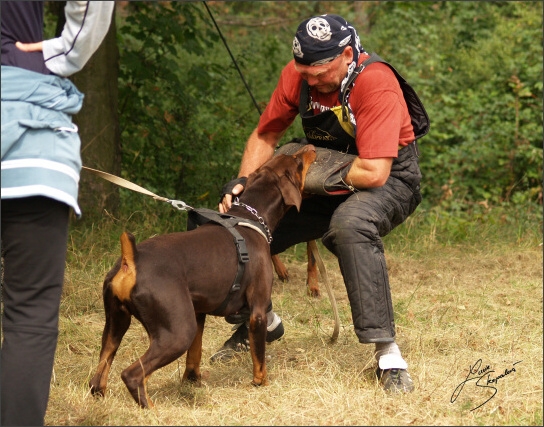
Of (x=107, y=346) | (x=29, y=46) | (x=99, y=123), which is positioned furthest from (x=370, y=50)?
(x=29, y=46)

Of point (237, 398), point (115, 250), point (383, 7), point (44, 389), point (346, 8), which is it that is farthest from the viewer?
point (346, 8)

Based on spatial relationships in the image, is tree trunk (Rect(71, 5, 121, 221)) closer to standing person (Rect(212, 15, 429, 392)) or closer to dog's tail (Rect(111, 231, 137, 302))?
standing person (Rect(212, 15, 429, 392))

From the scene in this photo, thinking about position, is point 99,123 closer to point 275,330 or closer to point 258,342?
point 275,330

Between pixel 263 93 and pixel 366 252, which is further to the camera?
pixel 263 93

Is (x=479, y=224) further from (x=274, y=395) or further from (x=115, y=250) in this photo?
(x=274, y=395)

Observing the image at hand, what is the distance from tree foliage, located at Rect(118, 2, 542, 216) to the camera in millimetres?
8469

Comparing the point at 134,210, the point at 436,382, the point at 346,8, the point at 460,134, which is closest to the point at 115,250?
the point at 134,210

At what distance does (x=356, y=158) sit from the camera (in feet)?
15.3

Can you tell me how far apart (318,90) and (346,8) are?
11.3 metres

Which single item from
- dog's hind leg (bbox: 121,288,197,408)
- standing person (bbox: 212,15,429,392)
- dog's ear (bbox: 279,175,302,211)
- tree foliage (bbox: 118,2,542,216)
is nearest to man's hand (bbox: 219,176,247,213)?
standing person (bbox: 212,15,429,392)

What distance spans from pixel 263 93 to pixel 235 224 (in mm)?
7746

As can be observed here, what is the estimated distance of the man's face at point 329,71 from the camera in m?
4.61

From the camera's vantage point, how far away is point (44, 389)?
3311 mm

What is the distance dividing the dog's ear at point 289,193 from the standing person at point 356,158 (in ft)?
0.70
